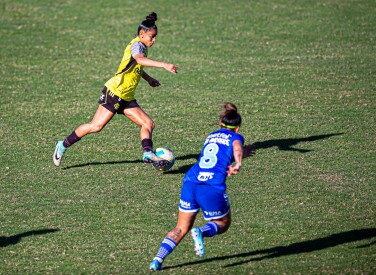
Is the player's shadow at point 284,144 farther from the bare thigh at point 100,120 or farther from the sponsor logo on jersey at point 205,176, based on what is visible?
the sponsor logo on jersey at point 205,176

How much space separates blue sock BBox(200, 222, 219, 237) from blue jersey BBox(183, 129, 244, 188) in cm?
50

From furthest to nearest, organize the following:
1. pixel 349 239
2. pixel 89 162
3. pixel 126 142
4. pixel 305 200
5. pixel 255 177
→ pixel 126 142 → pixel 89 162 → pixel 255 177 → pixel 305 200 → pixel 349 239

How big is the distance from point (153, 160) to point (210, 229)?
12.3ft

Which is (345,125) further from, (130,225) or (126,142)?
(130,225)

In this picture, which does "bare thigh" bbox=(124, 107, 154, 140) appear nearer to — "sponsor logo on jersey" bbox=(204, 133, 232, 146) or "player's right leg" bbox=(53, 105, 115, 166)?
"player's right leg" bbox=(53, 105, 115, 166)

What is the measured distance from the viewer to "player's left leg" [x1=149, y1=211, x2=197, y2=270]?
27.7 feet

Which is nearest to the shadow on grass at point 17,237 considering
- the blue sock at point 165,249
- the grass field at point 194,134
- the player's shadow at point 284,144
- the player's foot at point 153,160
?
the grass field at point 194,134

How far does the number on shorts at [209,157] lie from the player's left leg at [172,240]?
624 mm

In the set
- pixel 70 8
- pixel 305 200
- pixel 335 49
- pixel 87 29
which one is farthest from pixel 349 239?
pixel 70 8

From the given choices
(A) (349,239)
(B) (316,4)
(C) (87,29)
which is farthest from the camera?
(B) (316,4)

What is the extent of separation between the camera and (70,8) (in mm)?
23000

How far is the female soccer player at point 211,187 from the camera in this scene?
8.30 meters

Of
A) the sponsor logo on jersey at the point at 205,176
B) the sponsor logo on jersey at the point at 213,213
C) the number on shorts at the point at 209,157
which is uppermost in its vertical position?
the number on shorts at the point at 209,157

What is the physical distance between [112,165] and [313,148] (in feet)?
12.7
